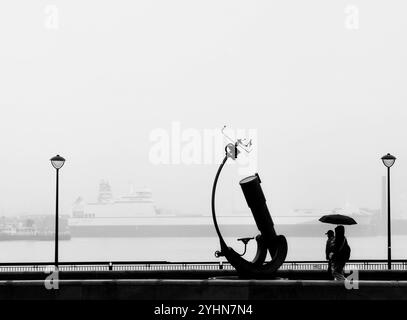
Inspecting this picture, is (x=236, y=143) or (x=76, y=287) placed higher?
(x=236, y=143)

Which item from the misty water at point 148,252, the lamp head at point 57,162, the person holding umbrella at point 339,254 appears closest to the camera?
the person holding umbrella at point 339,254

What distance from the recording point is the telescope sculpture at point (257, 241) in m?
17.0

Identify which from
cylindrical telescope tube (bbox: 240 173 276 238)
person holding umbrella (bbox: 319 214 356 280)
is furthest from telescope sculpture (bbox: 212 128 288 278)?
person holding umbrella (bbox: 319 214 356 280)

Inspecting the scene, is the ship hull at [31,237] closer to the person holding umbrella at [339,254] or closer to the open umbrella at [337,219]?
the open umbrella at [337,219]

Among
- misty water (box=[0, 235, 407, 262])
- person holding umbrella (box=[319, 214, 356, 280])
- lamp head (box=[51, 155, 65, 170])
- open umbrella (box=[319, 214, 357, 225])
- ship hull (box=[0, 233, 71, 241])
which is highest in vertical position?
lamp head (box=[51, 155, 65, 170])

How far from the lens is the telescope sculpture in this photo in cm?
1705

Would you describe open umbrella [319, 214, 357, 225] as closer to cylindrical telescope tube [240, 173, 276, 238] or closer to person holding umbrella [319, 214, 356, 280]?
person holding umbrella [319, 214, 356, 280]

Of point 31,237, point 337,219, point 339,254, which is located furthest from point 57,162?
point 31,237

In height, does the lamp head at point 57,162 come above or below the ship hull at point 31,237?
above

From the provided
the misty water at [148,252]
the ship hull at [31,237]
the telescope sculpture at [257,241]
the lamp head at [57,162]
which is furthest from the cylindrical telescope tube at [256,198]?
the ship hull at [31,237]

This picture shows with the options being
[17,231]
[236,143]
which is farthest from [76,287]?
[17,231]

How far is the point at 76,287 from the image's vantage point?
15.8 metres
